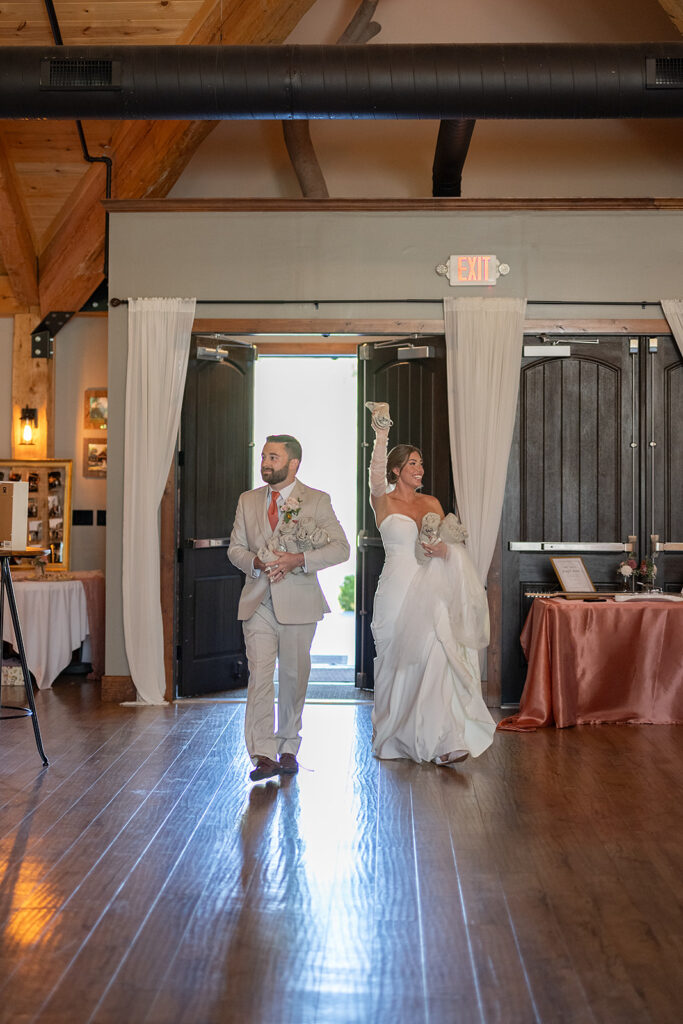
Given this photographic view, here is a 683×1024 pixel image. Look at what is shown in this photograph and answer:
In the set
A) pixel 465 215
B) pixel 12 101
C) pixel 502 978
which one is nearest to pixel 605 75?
pixel 465 215

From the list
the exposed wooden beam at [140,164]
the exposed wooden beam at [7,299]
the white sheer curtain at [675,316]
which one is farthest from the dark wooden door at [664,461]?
the exposed wooden beam at [7,299]

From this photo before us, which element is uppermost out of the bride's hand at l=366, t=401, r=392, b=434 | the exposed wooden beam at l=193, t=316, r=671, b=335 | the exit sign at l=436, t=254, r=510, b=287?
the exit sign at l=436, t=254, r=510, b=287

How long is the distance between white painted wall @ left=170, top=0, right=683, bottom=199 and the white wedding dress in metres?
4.17

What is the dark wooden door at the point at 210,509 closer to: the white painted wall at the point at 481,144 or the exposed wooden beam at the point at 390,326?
the exposed wooden beam at the point at 390,326

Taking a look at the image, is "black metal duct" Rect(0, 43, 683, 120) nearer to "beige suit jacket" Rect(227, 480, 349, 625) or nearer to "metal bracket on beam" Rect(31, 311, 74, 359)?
"beige suit jacket" Rect(227, 480, 349, 625)

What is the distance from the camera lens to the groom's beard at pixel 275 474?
518 centimetres

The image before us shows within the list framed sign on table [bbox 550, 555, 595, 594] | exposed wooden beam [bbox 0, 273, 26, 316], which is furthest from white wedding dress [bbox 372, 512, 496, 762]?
exposed wooden beam [bbox 0, 273, 26, 316]

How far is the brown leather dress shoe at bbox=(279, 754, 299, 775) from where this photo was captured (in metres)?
5.18

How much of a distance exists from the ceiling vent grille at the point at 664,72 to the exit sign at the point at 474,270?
6.69 feet

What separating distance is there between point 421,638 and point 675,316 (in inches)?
136

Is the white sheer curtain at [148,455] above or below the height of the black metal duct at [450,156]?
below

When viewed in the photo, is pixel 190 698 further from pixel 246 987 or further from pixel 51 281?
pixel 246 987

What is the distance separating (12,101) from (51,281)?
349 cm

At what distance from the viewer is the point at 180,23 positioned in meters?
7.30
